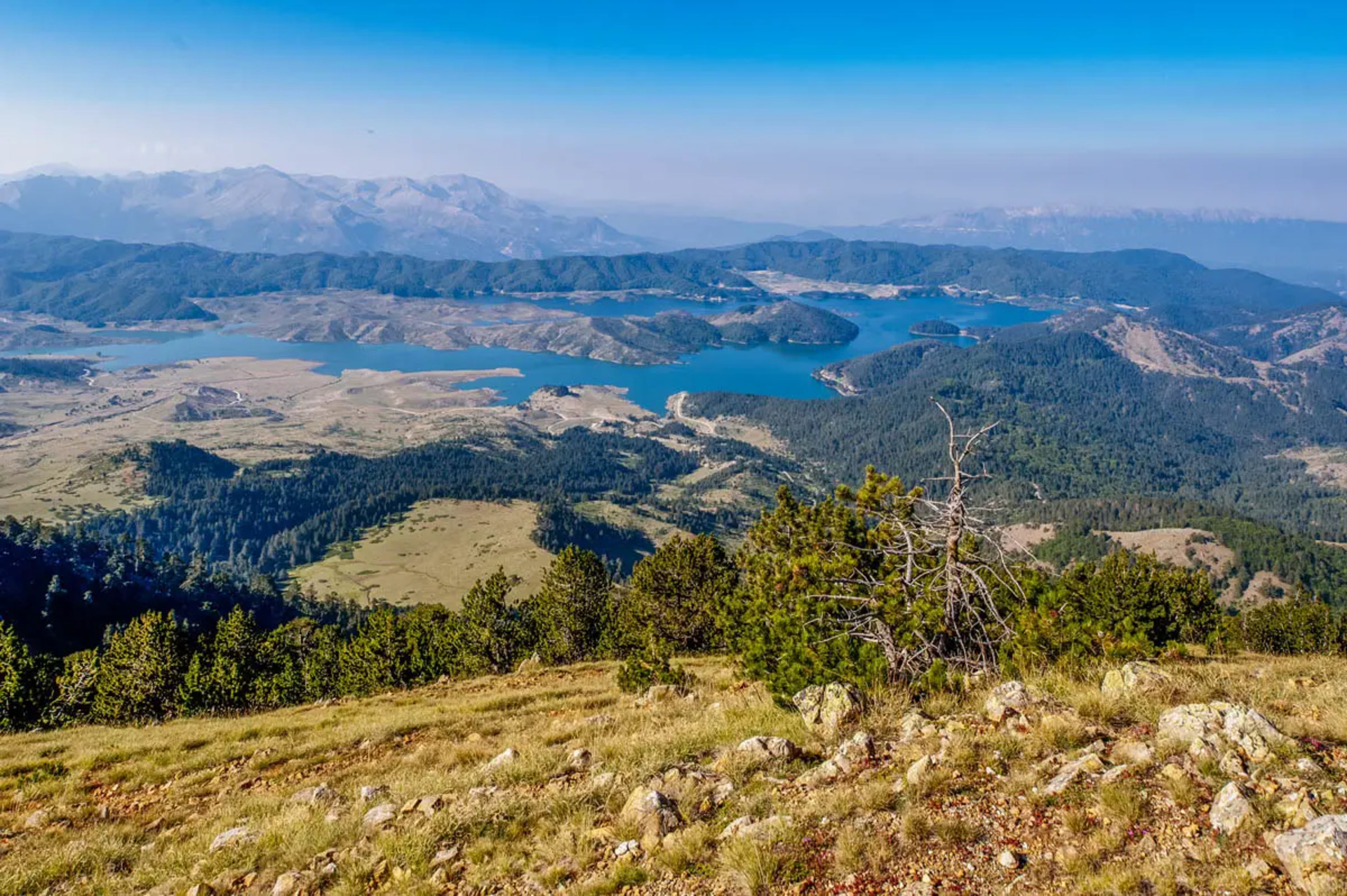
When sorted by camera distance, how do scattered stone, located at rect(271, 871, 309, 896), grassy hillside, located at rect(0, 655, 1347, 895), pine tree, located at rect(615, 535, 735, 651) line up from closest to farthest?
grassy hillside, located at rect(0, 655, 1347, 895) → scattered stone, located at rect(271, 871, 309, 896) → pine tree, located at rect(615, 535, 735, 651)

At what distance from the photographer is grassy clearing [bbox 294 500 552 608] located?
491 feet

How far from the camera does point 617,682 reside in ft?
82.7

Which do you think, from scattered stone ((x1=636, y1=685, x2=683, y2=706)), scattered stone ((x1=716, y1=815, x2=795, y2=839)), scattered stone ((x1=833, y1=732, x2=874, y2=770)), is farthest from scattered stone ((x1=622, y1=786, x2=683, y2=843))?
scattered stone ((x1=636, y1=685, x2=683, y2=706))

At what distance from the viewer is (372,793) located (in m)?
11.6

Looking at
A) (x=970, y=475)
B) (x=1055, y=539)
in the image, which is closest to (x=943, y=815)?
(x=970, y=475)

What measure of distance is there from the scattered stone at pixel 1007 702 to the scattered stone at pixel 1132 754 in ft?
5.70

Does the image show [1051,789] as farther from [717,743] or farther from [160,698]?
[160,698]

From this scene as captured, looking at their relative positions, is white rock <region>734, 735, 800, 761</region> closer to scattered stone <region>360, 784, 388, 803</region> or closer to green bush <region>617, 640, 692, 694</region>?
scattered stone <region>360, 784, 388, 803</region>

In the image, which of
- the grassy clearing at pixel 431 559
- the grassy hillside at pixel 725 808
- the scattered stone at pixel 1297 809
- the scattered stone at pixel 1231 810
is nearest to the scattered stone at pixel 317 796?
the grassy hillside at pixel 725 808

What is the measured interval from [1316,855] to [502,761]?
1135cm

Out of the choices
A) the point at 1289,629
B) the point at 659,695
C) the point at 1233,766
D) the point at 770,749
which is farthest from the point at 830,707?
the point at 1289,629

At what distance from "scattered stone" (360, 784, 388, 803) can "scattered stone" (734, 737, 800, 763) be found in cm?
633

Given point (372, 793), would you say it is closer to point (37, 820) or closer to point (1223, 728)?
point (37, 820)

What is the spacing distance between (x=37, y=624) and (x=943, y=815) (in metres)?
133
